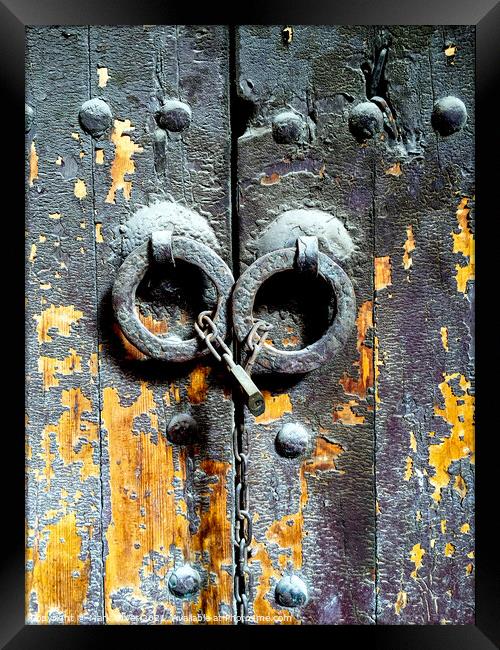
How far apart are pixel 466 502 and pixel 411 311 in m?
0.27

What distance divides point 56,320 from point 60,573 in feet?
1.14

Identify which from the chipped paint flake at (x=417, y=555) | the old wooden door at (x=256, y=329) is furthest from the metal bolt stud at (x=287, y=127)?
the chipped paint flake at (x=417, y=555)

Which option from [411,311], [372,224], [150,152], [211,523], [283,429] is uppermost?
[150,152]

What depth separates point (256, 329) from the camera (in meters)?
0.80

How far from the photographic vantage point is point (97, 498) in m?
0.85

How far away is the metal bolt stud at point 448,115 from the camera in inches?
32.0

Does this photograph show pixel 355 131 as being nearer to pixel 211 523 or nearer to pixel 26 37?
pixel 26 37

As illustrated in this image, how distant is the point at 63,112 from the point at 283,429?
0.51m

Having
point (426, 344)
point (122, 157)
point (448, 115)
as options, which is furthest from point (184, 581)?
point (448, 115)

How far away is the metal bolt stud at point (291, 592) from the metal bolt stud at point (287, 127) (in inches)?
23.1

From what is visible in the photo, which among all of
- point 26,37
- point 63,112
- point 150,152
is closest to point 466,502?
point 150,152

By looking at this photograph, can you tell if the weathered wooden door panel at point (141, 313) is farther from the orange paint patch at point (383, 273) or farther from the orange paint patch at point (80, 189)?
the orange paint patch at point (383, 273)

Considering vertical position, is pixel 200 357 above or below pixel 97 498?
above

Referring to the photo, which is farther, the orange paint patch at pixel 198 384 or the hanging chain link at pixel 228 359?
the orange paint patch at pixel 198 384
